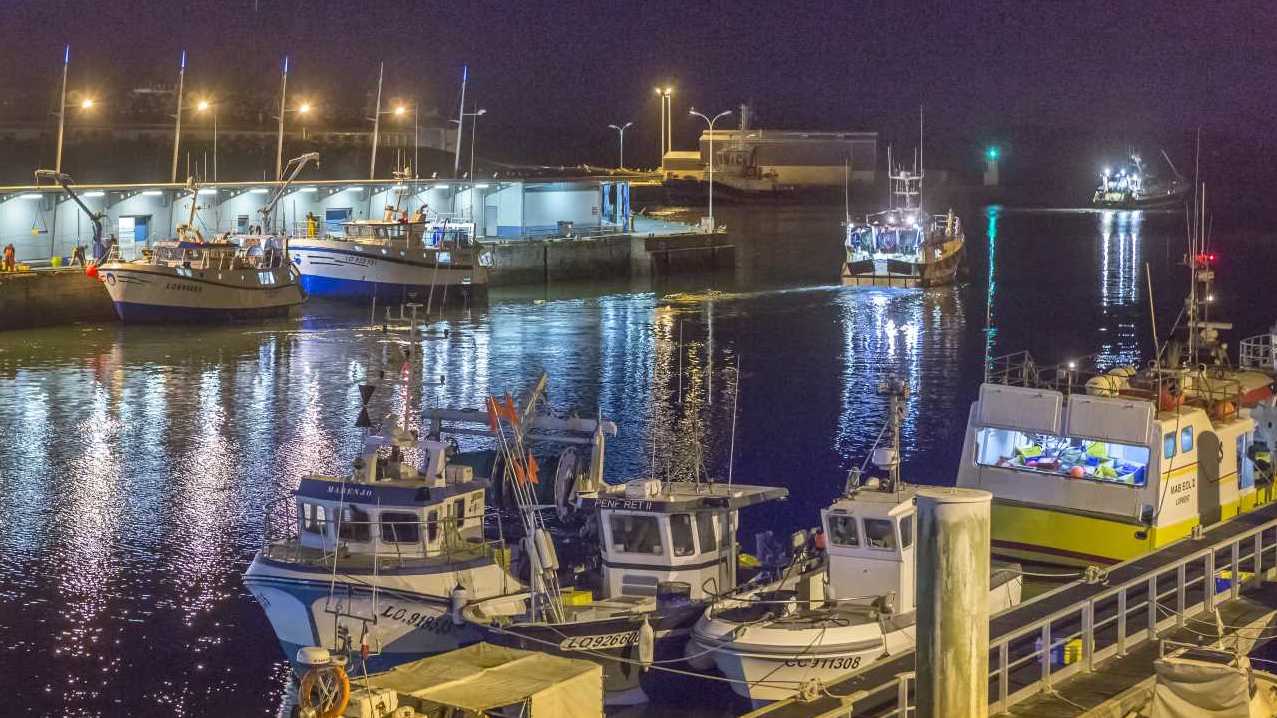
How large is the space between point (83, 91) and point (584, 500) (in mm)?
108607

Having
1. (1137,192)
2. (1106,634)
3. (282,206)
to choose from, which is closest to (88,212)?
(282,206)

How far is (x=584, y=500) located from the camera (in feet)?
66.0

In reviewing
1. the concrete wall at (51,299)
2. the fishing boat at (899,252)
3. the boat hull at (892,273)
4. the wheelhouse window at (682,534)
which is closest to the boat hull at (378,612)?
the wheelhouse window at (682,534)

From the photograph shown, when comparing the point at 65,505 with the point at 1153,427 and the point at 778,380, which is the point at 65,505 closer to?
the point at 1153,427

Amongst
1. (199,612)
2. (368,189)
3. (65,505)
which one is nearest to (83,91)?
(368,189)

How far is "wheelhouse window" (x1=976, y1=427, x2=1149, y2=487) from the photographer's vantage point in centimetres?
2264

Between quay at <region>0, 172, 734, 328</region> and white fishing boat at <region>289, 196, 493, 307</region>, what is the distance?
13.0 ft

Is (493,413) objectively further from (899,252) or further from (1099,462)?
(899,252)

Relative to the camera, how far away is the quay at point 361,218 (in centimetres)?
5666

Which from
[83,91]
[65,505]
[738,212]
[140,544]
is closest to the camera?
[140,544]

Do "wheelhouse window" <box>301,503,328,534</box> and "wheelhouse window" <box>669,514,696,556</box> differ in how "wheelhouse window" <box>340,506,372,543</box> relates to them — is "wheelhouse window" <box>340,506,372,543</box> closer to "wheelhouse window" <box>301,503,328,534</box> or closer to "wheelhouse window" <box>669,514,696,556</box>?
"wheelhouse window" <box>301,503,328,534</box>

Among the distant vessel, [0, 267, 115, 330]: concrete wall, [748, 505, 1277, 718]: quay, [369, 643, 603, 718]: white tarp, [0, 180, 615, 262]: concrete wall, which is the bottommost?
[748, 505, 1277, 718]: quay

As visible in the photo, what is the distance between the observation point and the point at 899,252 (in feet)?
249

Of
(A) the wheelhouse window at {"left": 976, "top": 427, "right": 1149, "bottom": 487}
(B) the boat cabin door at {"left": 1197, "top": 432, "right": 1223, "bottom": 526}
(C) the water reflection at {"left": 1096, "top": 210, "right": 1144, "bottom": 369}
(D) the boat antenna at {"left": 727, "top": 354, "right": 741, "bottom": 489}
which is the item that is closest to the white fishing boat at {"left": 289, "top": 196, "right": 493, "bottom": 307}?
(D) the boat antenna at {"left": 727, "top": 354, "right": 741, "bottom": 489}
